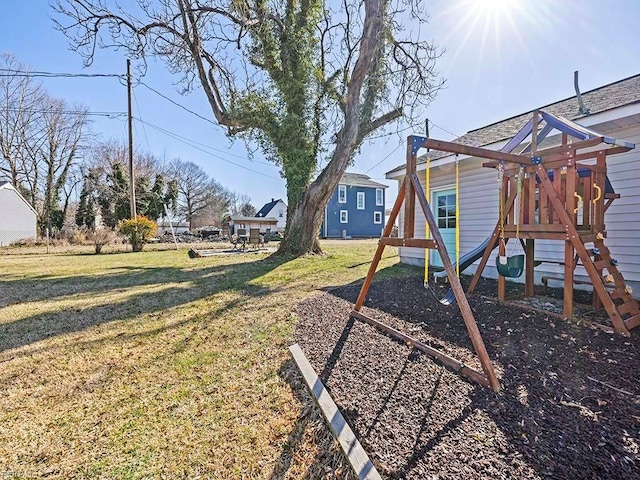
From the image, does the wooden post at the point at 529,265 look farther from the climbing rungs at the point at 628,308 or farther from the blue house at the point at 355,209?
the blue house at the point at 355,209

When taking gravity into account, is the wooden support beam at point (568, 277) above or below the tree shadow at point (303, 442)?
above

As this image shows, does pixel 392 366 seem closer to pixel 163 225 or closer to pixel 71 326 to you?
pixel 71 326

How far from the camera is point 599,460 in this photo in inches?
A: 59.4

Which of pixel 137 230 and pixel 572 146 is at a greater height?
pixel 572 146

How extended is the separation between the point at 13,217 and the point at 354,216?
80.0 ft

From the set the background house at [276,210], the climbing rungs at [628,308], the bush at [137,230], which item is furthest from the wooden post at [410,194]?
the background house at [276,210]


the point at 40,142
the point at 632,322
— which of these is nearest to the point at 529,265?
the point at 632,322

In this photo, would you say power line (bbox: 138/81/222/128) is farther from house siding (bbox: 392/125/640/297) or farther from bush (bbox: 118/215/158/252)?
house siding (bbox: 392/125/640/297)

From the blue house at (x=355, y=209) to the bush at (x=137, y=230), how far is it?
14.7 metres

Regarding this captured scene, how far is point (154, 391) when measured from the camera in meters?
2.39

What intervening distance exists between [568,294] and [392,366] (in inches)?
94.9

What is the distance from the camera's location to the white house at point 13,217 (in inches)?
744

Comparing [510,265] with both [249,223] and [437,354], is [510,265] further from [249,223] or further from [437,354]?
[249,223]

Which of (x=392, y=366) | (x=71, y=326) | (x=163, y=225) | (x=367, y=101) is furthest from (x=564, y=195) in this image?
(x=163, y=225)
